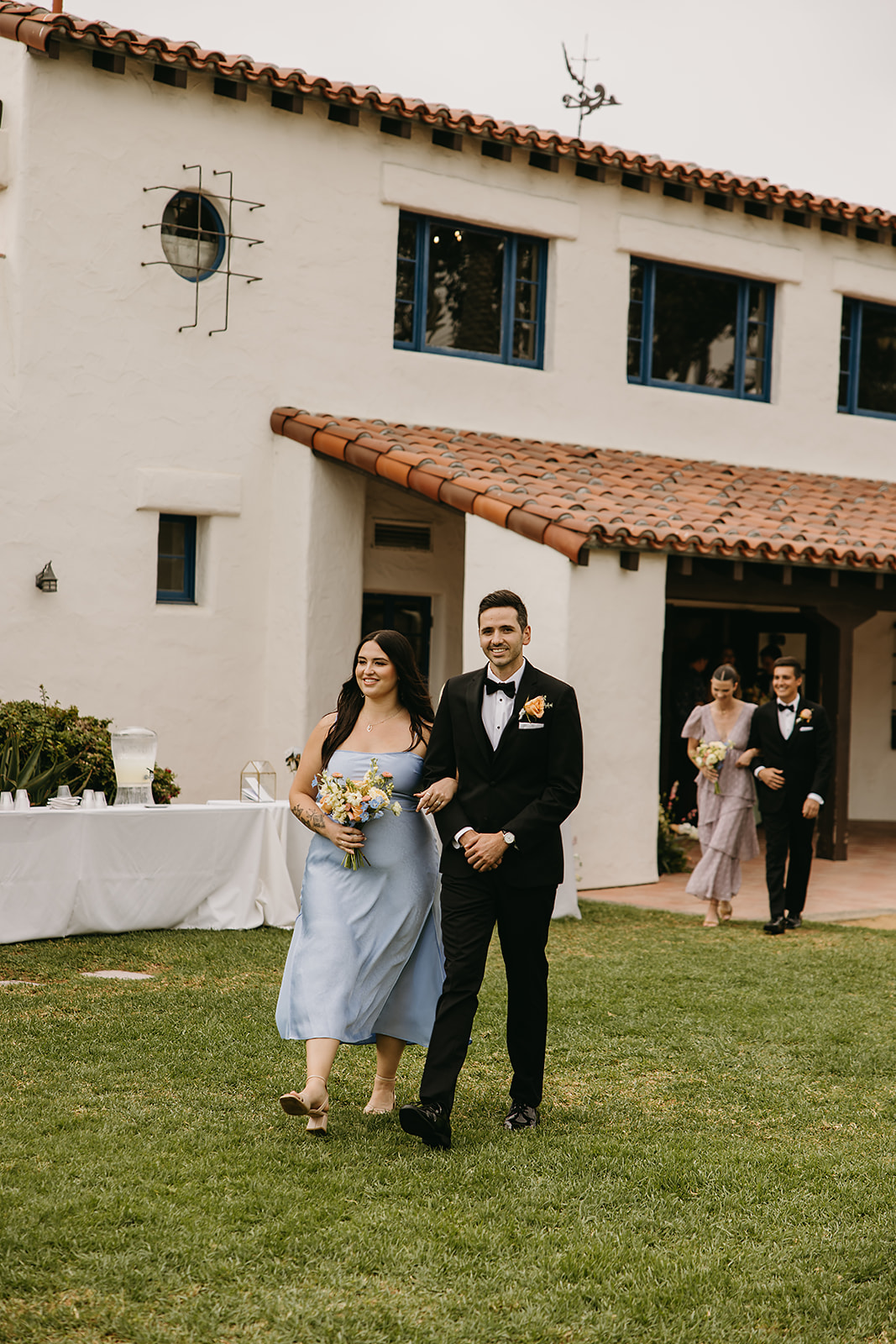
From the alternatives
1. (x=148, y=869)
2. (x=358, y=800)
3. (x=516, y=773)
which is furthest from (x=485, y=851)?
(x=148, y=869)

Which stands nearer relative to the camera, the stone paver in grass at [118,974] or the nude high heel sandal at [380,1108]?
the nude high heel sandal at [380,1108]

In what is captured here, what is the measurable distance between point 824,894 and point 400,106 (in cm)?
802

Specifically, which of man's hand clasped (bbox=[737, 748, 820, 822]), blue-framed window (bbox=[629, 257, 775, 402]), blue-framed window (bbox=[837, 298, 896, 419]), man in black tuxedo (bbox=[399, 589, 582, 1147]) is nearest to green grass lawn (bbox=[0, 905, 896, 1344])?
man in black tuxedo (bbox=[399, 589, 582, 1147])

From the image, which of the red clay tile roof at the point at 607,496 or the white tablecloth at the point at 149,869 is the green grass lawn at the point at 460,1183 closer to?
the white tablecloth at the point at 149,869

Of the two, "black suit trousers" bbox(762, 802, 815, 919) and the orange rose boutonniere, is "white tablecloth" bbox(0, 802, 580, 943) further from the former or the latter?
the orange rose boutonniere

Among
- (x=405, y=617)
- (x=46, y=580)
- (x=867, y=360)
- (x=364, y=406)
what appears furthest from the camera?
(x=867, y=360)

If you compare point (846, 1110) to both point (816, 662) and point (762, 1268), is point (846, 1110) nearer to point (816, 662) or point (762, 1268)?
point (762, 1268)

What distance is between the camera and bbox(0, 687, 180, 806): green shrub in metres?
9.19

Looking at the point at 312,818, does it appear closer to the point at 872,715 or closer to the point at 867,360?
the point at 867,360

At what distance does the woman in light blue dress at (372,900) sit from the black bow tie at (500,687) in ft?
0.96

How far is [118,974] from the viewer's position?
798cm

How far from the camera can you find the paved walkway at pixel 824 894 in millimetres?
10977

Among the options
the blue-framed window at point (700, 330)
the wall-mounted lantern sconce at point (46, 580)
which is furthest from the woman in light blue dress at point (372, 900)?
the blue-framed window at point (700, 330)

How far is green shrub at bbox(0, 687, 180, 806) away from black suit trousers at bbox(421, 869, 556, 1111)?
466 cm
